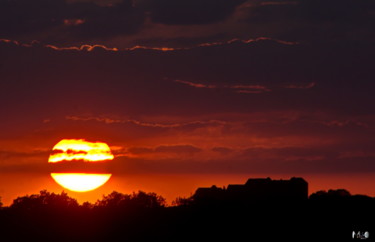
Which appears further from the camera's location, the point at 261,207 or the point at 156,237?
the point at 261,207

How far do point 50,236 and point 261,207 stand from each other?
44.0m

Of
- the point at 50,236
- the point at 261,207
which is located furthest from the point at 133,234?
the point at 261,207

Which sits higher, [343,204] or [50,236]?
[343,204]

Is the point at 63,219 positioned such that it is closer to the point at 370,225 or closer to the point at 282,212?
the point at 282,212

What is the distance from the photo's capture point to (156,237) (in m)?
160

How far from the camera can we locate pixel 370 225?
147m

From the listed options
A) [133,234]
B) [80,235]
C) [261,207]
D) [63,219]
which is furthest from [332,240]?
[63,219]

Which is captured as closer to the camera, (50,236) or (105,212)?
(50,236)

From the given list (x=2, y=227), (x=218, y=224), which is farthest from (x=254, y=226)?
(x=2, y=227)

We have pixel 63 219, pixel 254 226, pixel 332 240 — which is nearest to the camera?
pixel 332 240

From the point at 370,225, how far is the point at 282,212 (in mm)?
21908

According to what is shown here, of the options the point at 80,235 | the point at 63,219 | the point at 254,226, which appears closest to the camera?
the point at 254,226

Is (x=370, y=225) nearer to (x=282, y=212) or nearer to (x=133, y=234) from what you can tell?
(x=282, y=212)

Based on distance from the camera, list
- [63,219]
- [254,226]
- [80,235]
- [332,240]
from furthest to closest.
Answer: [63,219]
[80,235]
[254,226]
[332,240]
